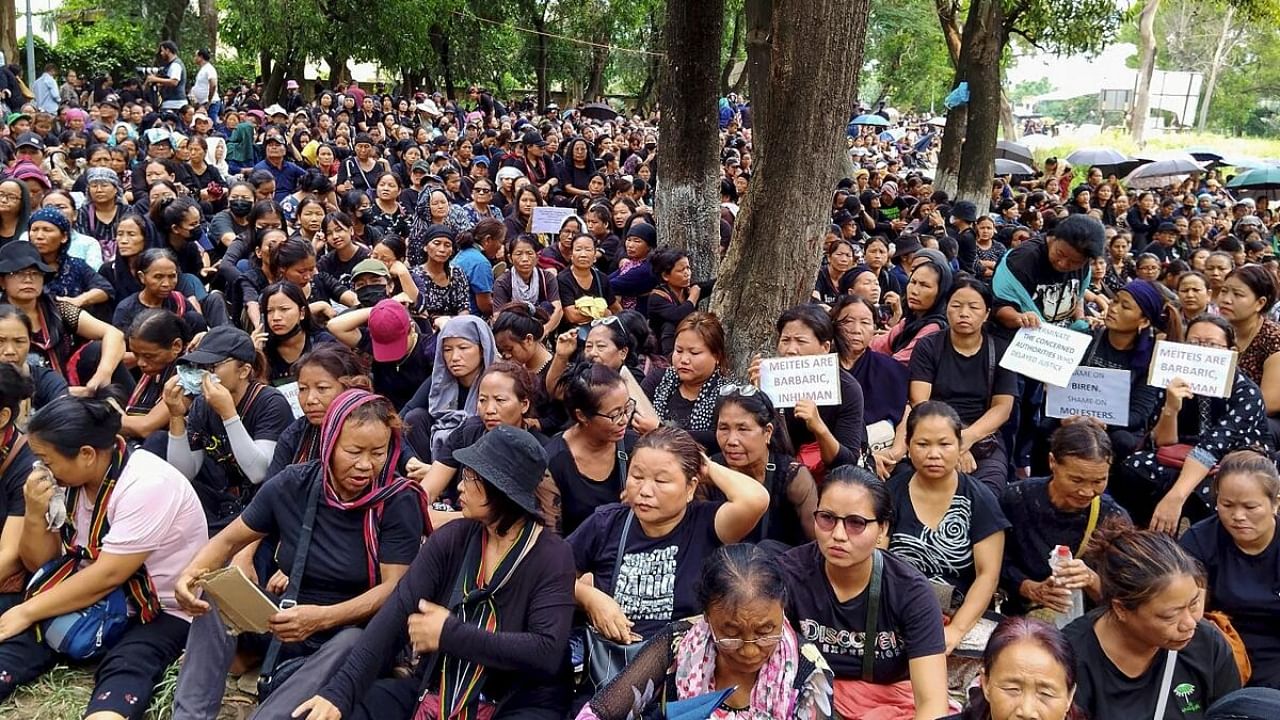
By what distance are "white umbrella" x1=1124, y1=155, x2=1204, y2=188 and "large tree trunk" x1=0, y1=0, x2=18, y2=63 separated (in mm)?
23492

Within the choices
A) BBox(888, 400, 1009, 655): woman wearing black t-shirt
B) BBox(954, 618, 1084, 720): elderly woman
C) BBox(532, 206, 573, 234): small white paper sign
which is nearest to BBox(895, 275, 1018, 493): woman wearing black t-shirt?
BBox(888, 400, 1009, 655): woman wearing black t-shirt

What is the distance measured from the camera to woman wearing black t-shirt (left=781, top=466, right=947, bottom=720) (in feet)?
11.4

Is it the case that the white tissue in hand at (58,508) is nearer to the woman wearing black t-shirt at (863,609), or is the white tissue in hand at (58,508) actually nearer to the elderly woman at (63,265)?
the elderly woman at (63,265)

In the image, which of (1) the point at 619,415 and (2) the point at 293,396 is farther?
(2) the point at 293,396

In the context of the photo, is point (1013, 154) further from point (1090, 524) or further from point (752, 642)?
point (752, 642)

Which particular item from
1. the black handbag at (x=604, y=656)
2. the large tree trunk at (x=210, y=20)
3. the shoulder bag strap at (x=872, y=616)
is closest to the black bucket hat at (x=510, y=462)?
the black handbag at (x=604, y=656)

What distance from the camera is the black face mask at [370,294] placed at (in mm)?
7000

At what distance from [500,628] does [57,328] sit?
12.3 feet

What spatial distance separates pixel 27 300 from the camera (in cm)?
568

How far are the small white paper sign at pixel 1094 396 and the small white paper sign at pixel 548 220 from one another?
5.06 m

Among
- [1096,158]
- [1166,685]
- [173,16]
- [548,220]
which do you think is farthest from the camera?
[173,16]

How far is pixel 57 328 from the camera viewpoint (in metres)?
5.82

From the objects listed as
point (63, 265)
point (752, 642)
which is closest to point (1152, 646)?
point (752, 642)

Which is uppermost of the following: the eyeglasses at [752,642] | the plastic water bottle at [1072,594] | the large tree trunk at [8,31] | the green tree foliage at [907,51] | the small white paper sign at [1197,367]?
the green tree foliage at [907,51]
